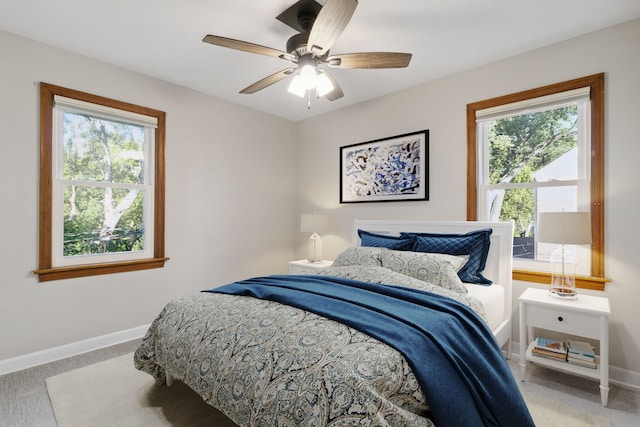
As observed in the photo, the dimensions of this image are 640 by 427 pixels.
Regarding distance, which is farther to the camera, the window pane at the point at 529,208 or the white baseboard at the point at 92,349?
the window pane at the point at 529,208

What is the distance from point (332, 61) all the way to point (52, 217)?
8.46ft

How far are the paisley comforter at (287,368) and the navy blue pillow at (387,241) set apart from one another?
5.23ft

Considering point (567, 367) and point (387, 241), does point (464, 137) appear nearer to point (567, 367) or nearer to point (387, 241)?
point (387, 241)

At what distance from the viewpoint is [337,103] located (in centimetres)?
396

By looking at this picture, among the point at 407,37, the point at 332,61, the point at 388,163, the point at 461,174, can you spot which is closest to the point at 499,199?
the point at 461,174

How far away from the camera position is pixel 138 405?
2.01m

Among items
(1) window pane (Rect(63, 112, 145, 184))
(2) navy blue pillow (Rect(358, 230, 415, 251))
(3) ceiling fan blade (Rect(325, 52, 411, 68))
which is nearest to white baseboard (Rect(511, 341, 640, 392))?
(2) navy blue pillow (Rect(358, 230, 415, 251))

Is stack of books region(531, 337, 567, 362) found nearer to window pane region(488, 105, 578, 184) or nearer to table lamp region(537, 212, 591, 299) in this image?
table lamp region(537, 212, 591, 299)

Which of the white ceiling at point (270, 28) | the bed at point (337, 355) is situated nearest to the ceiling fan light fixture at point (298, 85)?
the white ceiling at point (270, 28)

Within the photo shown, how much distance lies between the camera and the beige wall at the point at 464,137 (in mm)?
2301

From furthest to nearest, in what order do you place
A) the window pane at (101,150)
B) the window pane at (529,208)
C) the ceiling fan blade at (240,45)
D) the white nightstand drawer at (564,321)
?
the window pane at (101,150)
the window pane at (529,208)
the white nightstand drawer at (564,321)
the ceiling fan blade at (240,45)

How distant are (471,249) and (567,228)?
2.23 ft

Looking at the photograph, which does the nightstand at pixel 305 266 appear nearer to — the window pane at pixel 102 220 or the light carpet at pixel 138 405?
the window pane at pixel 102 220

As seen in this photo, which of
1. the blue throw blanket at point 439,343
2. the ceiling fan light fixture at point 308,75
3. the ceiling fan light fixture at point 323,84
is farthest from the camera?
the ceiling fan light fixture at point 323,84
